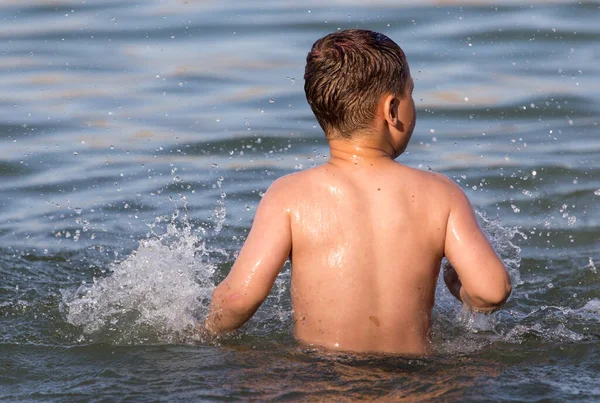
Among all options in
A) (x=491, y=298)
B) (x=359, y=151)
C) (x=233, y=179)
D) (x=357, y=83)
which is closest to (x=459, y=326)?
(x=491, y=298)

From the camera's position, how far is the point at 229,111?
27.8 feet

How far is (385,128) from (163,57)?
6.00 meters

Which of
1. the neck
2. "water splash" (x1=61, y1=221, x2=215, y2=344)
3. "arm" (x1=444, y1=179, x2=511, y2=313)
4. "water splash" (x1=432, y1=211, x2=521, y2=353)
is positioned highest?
the neck

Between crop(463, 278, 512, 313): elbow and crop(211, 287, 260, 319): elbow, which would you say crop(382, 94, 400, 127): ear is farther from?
crop(211, 287, 260, 319): elbow

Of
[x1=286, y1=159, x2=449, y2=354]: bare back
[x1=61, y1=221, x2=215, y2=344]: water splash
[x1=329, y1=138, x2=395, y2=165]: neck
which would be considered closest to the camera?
[x1=286, y1=159, x2=449, y2=354]: bare back

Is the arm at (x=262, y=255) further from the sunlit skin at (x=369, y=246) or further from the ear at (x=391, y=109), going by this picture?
the ear at (x=391, y=109)

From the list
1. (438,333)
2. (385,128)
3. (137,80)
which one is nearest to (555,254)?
(438,333)

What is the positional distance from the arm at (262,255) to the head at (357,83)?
326 mm

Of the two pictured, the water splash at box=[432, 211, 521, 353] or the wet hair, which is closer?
the wet hair

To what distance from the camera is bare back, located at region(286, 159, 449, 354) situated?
3.90 metres

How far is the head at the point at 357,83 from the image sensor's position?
3922 mm

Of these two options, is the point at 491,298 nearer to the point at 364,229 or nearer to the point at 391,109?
the point at 364,229

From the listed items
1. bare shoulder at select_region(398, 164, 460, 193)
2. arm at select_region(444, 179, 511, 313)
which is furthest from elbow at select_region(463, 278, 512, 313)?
bare shoulder at select_region(398, 164, 460, 193)

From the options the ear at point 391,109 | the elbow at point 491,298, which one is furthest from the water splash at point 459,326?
the ear at point 391,109
